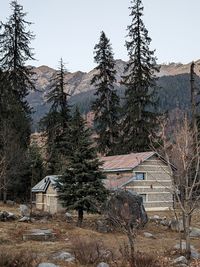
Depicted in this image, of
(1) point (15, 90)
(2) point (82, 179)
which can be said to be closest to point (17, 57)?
(1) point (15, 90)

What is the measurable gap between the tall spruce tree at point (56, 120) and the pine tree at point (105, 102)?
132 inches

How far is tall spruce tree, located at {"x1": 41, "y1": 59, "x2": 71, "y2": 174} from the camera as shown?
40.5m

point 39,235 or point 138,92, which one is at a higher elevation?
point 138,92

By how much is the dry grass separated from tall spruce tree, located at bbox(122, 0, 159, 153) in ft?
51.0

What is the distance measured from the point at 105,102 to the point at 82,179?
67.6 ft

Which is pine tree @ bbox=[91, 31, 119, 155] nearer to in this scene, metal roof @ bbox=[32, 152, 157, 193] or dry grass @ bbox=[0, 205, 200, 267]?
metal roof @ bbox=[32, 152, 157, 193]

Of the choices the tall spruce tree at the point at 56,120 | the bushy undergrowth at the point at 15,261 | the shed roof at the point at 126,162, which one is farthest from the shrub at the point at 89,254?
the tall spruce tree at the point at 56,120

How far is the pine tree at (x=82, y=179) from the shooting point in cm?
2198

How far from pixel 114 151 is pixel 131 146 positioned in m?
2.08

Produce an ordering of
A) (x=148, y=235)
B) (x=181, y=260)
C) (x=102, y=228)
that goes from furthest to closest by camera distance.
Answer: (x=102, y=228)
(x=148, y=235)
(x=181, y=260)

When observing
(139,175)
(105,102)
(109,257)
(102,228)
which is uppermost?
(105,102)

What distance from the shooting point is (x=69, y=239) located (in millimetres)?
17469

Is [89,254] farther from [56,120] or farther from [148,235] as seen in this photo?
[56,120]

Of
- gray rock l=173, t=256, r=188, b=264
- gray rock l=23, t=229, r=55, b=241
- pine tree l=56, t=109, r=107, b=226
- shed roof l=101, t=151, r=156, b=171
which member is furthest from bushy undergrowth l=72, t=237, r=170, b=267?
shed roof l=101, t=151, r=156, b=171
